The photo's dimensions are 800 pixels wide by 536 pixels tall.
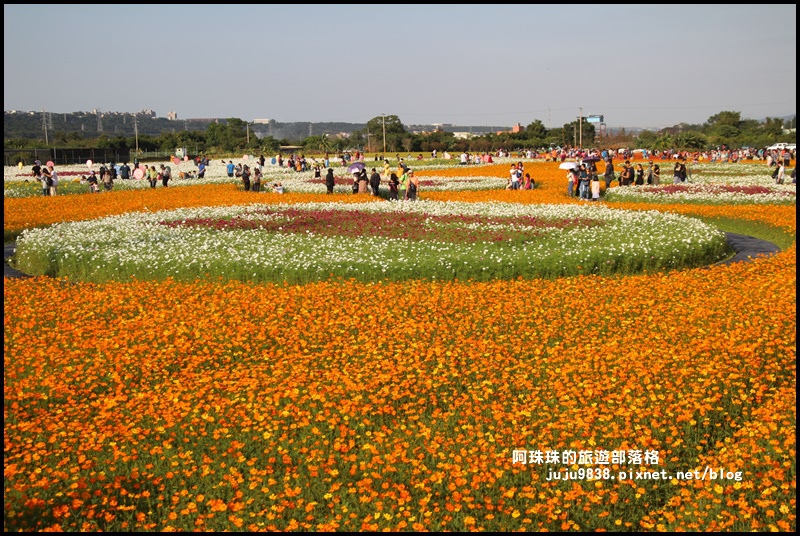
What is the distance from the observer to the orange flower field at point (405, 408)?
6.90m

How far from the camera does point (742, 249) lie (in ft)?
72.2

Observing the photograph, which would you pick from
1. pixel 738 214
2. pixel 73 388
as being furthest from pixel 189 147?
pixel 73 388

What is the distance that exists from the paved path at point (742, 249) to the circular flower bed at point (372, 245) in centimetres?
41

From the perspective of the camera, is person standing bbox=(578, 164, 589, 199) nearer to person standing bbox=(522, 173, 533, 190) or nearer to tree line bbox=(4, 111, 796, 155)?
person standing bbox=(522, 173, 533, 190)

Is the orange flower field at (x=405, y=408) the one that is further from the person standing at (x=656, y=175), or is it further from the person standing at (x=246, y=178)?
the person standing at (x=656, y=175)

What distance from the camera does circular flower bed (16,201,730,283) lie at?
57.5 feet

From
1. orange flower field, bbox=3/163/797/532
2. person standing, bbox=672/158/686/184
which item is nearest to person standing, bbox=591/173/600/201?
person standing, bbox=672/158/686/184

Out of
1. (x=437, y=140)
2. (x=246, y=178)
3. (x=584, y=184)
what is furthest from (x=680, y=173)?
(x=437, y=140)

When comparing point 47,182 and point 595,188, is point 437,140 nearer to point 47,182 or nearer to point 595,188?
point 47,182

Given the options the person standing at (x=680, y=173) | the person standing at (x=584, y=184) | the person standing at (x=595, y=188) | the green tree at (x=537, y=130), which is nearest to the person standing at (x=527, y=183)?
the person standing at (x=584, y=184)

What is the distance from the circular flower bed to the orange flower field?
177 centimetres

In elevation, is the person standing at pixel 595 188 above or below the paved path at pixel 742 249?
above

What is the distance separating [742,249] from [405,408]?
650 inches

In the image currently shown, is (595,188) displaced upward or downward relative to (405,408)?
upward
